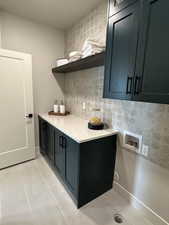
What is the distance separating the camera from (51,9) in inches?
83.3

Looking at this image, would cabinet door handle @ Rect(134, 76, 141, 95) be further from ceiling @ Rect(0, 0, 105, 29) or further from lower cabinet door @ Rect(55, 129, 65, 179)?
ceiling @ Rect(0, 0, 105, 29)

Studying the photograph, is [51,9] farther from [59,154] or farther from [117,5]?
[59,154]

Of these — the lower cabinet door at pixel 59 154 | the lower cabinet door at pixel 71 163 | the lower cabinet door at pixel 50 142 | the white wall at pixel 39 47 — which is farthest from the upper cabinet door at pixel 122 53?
the white wall at pixel 39 47

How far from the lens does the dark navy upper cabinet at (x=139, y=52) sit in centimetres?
92

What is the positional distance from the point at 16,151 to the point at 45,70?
1771 mm

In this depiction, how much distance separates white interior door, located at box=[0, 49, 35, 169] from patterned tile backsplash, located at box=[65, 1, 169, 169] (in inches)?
36.1

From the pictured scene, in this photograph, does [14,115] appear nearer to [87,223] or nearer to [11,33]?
[11,33]

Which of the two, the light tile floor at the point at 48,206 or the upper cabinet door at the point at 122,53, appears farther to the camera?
the light tile floor at the point at 48,206

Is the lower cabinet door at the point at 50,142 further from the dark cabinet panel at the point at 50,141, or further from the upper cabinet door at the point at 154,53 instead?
the upper cabinet door at the point at 154,53

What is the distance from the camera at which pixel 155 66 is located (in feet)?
3.16

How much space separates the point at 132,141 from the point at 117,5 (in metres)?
1.48

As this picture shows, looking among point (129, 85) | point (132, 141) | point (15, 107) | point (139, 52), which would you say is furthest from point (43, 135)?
point (139, 52)

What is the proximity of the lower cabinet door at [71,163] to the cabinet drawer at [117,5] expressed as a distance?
1.43 m

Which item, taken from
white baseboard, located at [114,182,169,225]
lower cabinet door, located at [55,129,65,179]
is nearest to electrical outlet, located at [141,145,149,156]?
white baseboard, located at [114,182,169,225]
